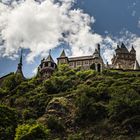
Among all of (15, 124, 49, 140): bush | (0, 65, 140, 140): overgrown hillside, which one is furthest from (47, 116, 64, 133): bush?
(15, 124, 49, 140): bush

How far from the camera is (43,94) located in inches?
4227

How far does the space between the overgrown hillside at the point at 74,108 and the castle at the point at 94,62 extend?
1162cm

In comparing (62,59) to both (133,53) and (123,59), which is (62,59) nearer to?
(123,59)

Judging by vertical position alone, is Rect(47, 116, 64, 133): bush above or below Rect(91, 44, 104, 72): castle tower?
below

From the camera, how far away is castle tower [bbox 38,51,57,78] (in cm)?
13162

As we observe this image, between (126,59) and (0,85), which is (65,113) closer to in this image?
(0,85)

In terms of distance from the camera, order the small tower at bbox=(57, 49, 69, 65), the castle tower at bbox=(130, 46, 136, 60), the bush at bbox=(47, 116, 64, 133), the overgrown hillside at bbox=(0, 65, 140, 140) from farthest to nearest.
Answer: the castle tower at bbox=(130, 46, 136, 60) → the small tower at bbox=(57, 49, 69, 65) → the bush at bbox=(47, 116, 64, 133) → the overgrown hillside at bbox=(0, 65, 140, 140)

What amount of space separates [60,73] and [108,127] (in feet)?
153

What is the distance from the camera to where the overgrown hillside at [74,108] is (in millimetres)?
77875

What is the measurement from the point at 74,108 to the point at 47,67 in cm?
4159

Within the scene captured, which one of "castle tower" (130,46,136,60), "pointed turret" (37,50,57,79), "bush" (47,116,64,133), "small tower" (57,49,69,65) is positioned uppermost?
"castle tower" (130,46,136,60)

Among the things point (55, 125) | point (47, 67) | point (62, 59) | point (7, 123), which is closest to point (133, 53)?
point (62, 59)

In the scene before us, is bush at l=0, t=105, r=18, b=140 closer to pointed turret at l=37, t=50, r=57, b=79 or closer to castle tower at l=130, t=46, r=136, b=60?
pointed turret at l=37, t=50, r=57, b=79

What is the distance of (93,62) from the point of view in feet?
462
